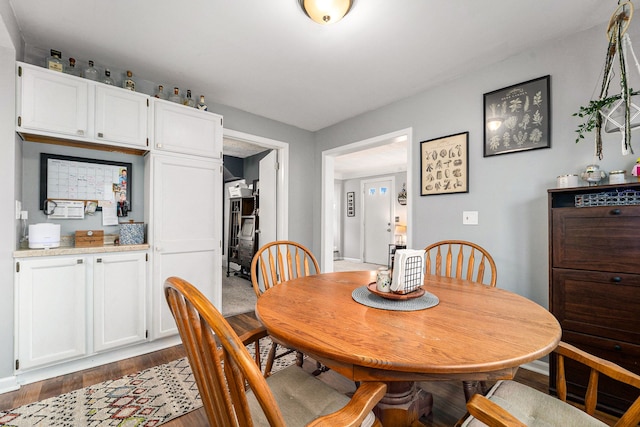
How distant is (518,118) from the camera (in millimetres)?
2238

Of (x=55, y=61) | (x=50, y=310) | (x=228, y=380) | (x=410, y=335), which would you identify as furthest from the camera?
(x=55, y=61)

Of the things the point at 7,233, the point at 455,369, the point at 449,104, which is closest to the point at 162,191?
the point at 7,233

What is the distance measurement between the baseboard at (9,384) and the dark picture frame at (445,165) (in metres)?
3.45

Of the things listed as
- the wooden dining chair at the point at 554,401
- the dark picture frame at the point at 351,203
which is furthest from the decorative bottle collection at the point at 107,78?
the dark picture frame at the point at 351,203

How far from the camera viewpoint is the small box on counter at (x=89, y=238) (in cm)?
219

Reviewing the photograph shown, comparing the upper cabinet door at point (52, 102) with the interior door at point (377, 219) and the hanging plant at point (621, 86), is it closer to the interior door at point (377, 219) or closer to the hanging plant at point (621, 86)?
the hanging plant at point (621, 86)

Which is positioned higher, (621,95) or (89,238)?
(621,95)

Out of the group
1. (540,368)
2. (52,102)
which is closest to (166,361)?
(52,102)

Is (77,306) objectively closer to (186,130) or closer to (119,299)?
(119,299)

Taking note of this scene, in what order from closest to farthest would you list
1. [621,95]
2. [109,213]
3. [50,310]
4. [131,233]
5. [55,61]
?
[621,95] → [50,310] → [55,61] → [131,233] → [109,213]

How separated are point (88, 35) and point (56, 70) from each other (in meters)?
0.35

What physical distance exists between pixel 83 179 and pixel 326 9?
2342 millimetres

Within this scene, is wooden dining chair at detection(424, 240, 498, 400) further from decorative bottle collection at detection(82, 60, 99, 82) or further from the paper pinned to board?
decorative bottle collection at detection(82, 60, 99, 82)

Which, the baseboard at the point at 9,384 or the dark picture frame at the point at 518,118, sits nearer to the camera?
the baseboard at the point at 9,384
